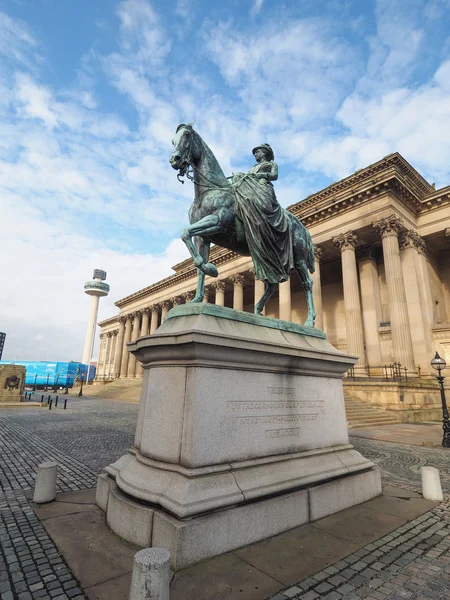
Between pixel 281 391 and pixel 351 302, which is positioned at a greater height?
pixel 351 302

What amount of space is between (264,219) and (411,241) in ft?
76.2

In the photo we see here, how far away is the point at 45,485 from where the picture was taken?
484 cm

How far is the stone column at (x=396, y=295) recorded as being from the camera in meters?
21.5

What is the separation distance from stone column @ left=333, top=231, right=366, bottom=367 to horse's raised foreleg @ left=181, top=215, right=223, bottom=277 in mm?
21155

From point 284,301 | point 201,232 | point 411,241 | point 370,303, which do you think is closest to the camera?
point 201,232

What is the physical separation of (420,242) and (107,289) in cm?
11053

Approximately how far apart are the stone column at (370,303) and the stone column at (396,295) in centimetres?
274

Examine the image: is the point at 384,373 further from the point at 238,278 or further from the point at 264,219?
the point at 264,219

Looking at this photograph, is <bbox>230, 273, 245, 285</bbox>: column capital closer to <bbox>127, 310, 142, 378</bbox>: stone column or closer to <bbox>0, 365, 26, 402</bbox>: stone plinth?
<bbox>0, 365, 26, 402</bbox>: stone plinth

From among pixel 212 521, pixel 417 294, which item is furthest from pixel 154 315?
pixel 212 521

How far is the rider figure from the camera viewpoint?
17.6 ft

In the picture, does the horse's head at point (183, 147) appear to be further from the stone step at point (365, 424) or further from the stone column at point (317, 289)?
the stone column at point (317, 289)

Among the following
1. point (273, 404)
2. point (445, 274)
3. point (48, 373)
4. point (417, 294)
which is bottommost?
point (273, 404)

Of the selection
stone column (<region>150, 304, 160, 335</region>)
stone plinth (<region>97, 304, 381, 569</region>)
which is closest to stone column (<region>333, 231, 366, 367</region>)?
stone plinth (<region>97, 304, 381, 569</region>)
